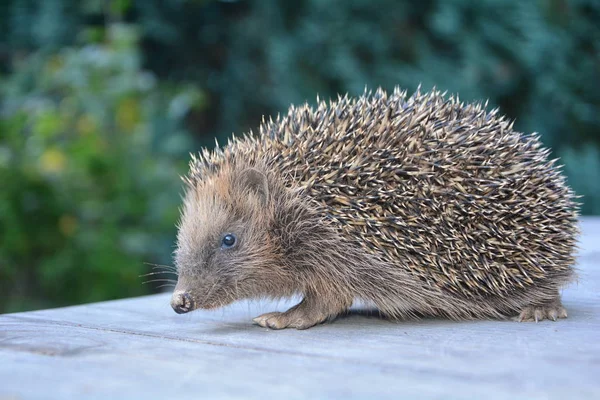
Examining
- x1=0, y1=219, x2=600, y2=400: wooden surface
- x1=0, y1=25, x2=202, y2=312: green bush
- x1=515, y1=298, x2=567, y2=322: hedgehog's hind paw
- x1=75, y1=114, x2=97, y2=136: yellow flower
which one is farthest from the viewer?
x1=75, y1=114, x2=97, y2=136: yellow flower

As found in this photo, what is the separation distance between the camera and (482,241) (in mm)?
3098

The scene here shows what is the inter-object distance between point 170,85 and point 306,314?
530 centimetres

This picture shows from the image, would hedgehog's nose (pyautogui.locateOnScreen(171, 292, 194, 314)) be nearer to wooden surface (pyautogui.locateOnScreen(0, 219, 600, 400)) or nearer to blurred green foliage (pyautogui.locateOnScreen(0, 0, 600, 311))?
wooden surface (pyautogui.locateOnScreen(0, 219, 600, 400))

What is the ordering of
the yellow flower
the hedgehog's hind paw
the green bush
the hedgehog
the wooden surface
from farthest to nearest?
the yellow flower, the green bush, the hedgehog's hind paw, the hedgehog, the wooden surface

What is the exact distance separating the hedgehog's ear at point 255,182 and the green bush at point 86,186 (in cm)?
267

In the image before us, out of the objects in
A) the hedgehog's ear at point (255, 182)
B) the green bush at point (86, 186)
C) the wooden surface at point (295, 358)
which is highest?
the green bush at point (86, 186)

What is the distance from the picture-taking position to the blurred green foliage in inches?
228

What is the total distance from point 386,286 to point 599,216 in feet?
13.1

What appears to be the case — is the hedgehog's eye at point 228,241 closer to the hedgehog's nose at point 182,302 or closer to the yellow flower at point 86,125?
the hedgehog's nose at point 182,302

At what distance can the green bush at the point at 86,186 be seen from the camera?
570 centimetres

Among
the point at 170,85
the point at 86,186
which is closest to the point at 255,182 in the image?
the point at 86,186

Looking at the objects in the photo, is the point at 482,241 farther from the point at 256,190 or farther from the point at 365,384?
the point at 365,384

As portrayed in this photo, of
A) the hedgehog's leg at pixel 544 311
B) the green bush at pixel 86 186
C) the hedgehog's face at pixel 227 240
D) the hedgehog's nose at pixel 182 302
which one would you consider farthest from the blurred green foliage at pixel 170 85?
the hedgehog's leg at pixel 544 311

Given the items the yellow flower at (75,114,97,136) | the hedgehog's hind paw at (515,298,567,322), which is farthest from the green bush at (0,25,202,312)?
the hedgehog's hind paw at (515,298,567,322)
